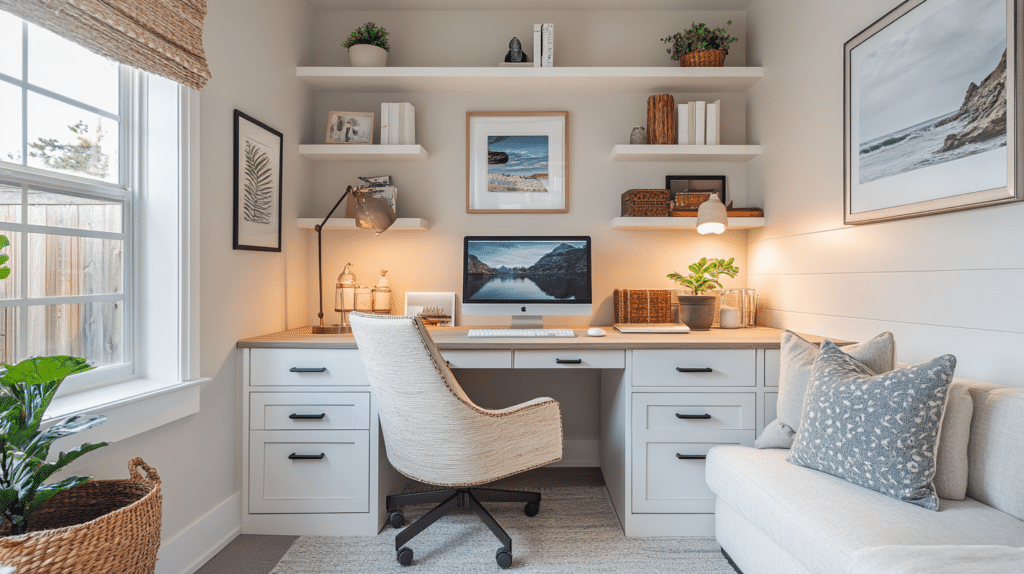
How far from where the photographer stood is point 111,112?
1.64 metres

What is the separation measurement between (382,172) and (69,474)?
1910 mm

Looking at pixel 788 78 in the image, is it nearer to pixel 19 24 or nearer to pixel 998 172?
pixel 998 172

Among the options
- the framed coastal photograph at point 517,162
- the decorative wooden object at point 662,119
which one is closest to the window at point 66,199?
the framed coastal photograph at point 517,162

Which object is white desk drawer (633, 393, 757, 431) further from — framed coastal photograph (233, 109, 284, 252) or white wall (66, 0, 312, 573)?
framed coastal photograph (233, 109, 284, 252)

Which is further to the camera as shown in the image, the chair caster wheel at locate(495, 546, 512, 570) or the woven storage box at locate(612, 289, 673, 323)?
the woven storage box at locate(612, 289, 673, 323)

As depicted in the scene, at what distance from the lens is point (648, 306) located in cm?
263

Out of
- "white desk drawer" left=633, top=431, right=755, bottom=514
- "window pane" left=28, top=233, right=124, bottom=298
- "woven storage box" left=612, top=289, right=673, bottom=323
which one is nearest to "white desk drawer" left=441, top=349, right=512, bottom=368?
"white desk drawer" left=633, top=431, right=755, bottom=514

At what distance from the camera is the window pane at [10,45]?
1308 mm

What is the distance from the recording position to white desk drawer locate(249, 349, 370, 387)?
2.11m

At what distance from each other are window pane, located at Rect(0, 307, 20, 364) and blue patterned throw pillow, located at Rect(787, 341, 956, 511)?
7.25 feet

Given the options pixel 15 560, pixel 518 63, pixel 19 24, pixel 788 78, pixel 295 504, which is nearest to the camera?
pixel 15 560

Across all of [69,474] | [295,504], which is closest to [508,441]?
[295,504]

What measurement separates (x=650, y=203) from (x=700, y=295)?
525 mm

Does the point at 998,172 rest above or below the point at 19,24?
below
